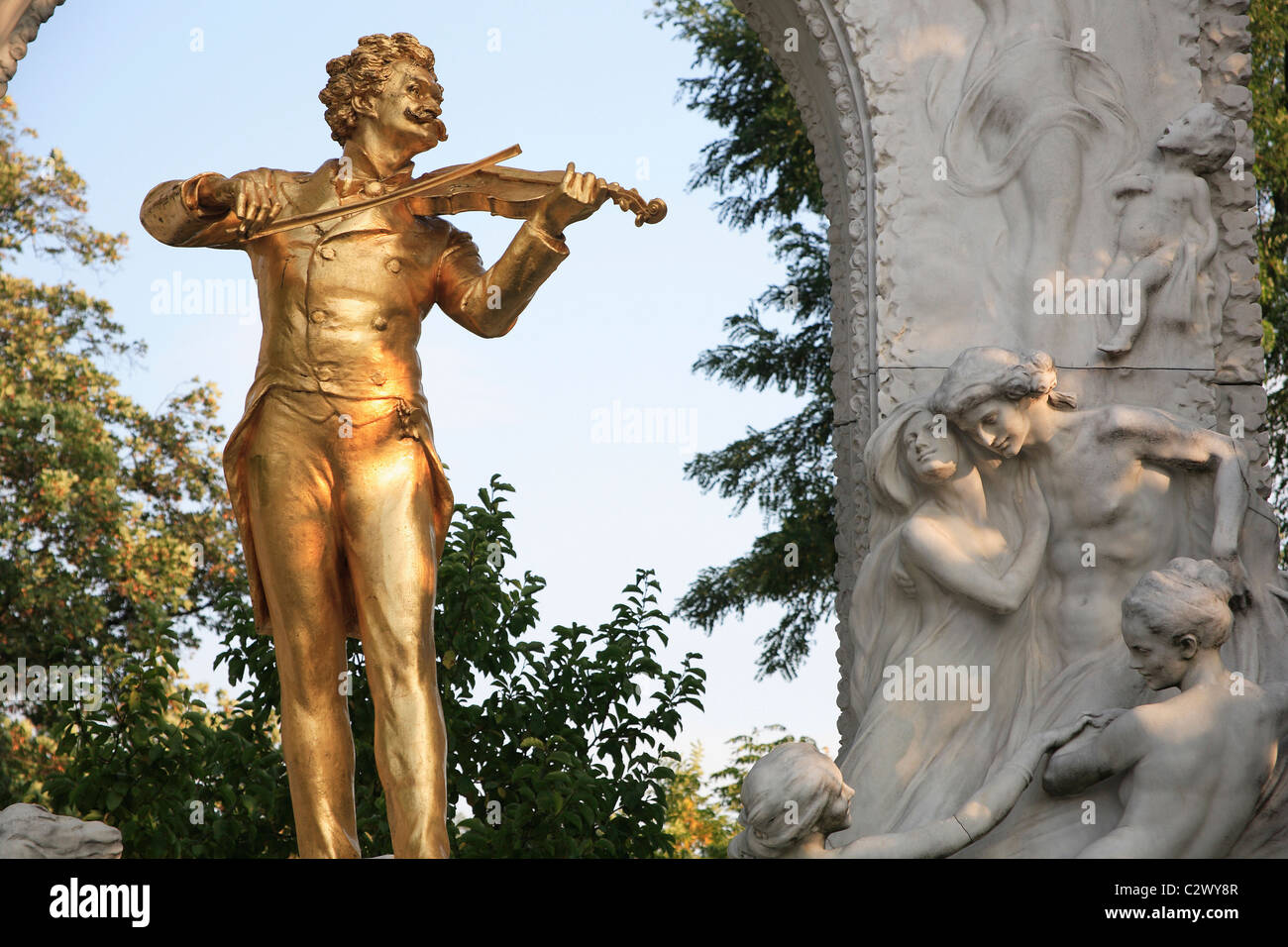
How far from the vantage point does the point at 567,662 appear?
30.8 feet

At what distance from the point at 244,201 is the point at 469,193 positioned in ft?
2.25

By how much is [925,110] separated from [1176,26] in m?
0.96

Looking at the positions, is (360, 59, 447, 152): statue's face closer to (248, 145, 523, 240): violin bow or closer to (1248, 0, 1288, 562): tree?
(248, 145, 523, 240): violin bow

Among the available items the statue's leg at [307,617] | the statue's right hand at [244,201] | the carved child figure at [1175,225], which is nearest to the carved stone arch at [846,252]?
the carved child figure at [1175,225]

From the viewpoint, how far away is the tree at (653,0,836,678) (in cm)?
1414

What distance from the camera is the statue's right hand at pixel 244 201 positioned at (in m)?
5.51

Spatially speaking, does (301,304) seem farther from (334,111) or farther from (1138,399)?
(1138,399)

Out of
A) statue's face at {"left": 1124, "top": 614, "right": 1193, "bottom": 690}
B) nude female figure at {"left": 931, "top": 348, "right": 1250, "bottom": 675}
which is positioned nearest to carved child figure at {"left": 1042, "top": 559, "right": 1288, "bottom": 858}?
statue's face at {"left": 1124, "top": 614, "right": 1193, "bottom": 690}

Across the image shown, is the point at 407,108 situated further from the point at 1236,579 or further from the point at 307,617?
the point at 1236,579

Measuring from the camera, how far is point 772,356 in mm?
14633

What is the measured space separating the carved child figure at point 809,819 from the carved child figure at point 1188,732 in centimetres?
39

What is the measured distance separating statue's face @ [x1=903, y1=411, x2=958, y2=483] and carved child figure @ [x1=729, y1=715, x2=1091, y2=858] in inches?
43.5

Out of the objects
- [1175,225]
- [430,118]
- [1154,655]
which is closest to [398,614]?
[430,118]

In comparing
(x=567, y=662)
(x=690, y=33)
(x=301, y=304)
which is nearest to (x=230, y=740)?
(x=567, y=662)
